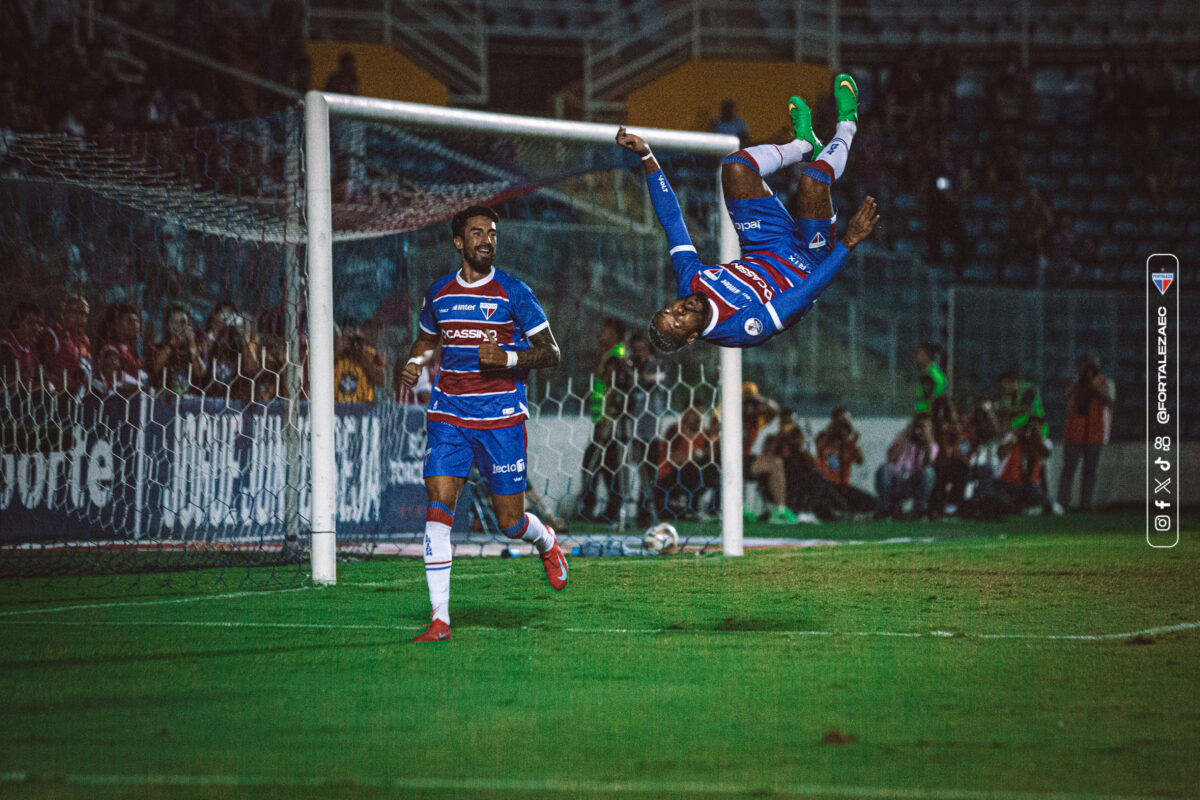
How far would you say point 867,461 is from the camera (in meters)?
16.5

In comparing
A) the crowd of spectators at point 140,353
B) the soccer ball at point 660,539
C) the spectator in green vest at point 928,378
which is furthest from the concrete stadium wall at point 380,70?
the soccer ball at point 660,539

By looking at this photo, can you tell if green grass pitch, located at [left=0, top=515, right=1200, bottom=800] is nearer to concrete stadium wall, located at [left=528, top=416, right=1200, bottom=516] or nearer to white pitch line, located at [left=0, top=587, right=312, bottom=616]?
white pitch line, located at [left=0, top=587, right=312, bottom=616]

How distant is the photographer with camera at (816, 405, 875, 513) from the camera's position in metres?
15.2

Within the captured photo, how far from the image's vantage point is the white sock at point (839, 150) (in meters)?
7.00

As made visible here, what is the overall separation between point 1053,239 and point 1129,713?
16.7 m

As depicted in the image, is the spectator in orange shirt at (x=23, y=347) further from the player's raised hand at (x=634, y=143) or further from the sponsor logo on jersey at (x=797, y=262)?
the sponsor logo on jersey at (x=797, y=262)

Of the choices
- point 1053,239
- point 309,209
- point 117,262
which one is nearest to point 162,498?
point 117,262

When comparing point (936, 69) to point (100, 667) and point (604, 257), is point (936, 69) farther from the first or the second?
point (100, 667)

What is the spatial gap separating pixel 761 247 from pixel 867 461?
9694 mm

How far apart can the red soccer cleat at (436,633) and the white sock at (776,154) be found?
2.88m

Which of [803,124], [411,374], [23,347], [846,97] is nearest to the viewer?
[411,374]

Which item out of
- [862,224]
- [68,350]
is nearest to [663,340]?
[862,224]

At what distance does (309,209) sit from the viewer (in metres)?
8.63

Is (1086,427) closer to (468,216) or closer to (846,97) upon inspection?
(846,97)
